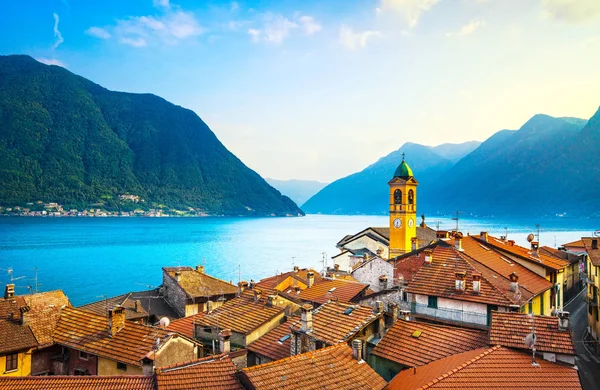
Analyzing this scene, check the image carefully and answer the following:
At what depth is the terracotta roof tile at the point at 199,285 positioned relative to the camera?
42.6 metres

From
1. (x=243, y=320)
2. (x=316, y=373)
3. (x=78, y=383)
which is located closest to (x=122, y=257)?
(x=243, y=320)

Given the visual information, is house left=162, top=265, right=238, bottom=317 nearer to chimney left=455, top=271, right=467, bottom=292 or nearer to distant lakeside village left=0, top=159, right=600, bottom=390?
distant lakeside village left=0, top=159, right=600, bottom=390

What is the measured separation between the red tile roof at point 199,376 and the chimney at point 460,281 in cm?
1404

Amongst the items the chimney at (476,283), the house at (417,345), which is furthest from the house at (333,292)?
the house at (417,345)

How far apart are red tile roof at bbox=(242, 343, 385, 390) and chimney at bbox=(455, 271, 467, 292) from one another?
9087 millimetres

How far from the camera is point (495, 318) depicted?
20.2m

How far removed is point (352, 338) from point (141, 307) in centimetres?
2595

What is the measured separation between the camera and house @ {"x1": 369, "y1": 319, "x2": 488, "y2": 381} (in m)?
19.7

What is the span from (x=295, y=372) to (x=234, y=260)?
107 m

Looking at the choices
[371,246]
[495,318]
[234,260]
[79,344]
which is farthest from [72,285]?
[495,318]

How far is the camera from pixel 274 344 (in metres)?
23.4

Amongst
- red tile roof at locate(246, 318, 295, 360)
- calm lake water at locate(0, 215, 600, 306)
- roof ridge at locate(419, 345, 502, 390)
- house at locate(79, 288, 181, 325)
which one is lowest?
calm lake water at locate(0, 215, 600, 306)

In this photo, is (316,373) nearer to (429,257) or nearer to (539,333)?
(539,333)

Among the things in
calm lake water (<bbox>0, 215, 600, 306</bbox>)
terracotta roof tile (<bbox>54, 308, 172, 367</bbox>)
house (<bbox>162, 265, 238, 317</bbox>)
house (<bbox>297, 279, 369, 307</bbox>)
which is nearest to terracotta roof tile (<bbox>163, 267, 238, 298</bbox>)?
house (<bbox>162, 265, 238, 317</bbox>)
